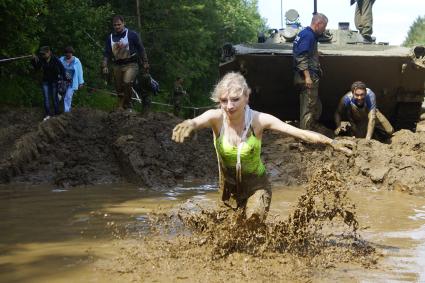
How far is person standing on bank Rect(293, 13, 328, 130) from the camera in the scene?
898 centimetres

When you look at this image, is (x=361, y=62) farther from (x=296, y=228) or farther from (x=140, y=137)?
(x=296, y=228)

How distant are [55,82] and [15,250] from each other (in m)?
6.54

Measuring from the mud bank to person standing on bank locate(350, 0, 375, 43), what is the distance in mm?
2732

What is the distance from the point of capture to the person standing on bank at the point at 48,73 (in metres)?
10.4

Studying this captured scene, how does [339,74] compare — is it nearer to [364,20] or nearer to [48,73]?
[364,20]

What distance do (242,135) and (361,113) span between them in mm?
5695

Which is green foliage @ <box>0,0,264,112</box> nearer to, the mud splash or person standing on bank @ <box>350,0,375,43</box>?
person standing on bank @ <box>350,0,375,43</box>

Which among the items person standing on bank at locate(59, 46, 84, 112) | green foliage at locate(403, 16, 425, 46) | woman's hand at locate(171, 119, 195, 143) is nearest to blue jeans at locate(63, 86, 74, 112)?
person standing on bank at locate(59, 46, 84, 112)

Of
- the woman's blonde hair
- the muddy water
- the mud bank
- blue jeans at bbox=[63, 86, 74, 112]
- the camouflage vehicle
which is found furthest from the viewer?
blue jeans at bbox=[63, 86, 74, 112]

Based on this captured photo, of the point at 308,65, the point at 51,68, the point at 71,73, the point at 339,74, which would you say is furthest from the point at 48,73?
the point at 339,74

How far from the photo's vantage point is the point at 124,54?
31.3 feet

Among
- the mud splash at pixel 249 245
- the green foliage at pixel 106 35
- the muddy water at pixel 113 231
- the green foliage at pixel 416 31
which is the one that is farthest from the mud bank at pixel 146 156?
the green foliage at pixel 416 31

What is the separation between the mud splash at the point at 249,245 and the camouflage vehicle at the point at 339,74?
504 cm

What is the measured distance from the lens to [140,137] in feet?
28.0
